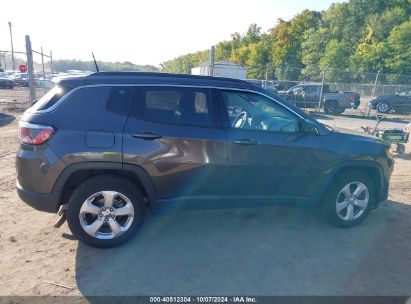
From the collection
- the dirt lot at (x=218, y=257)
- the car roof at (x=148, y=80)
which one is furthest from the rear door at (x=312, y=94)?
the car roof at (x=148, y=80)

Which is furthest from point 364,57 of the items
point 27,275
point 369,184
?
point 27,275

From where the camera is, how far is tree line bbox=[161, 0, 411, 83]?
1646 inches

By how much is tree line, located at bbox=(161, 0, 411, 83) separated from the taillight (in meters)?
34.8

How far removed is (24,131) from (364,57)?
47157 mm

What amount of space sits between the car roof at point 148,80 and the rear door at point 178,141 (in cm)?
9

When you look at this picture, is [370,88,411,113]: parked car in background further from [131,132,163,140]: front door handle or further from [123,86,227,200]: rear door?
[131,132,163,140]: front door handle

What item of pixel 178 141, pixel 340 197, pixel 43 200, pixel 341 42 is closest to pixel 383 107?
pixel 340 197

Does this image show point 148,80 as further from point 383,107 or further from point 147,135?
point 383,107

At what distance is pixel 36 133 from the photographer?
3.39 m

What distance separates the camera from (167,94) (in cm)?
373

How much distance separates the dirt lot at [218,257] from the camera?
3.15m

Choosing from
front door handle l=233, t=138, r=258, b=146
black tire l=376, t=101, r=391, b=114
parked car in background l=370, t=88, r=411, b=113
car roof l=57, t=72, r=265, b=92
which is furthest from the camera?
black tire l=376, t=101, r=391, b=114

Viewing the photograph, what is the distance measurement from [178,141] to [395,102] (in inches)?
816

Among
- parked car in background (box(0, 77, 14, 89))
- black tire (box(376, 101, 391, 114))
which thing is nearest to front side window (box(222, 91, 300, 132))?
black tire (box(376, 101, 391, 114))
